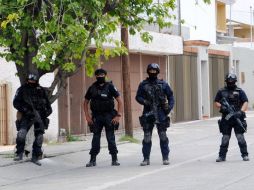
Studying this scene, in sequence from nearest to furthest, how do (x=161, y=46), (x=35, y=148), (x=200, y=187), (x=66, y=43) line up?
1. (x=200, y=187)
2. (x=66, y=43)
3. (x=35, y=148)
4. (x=161, y=46)

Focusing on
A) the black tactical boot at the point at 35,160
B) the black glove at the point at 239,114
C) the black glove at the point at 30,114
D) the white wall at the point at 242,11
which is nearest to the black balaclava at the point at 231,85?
the black glove at the point at 239,114

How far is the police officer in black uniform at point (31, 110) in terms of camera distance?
14359 millimetres

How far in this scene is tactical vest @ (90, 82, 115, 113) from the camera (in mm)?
14359

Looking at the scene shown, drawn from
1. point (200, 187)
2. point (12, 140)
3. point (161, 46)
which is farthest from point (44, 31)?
point (161, 46)

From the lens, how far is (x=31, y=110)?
1441 cm

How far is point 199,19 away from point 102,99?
79.4 ft

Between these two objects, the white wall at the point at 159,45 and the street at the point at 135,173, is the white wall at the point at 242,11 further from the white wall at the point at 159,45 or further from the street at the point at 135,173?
the street at the point at 135,173

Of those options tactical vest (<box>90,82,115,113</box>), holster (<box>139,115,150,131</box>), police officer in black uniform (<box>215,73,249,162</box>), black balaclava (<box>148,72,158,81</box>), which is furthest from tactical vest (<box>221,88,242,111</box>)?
tactical vest (<box>90,82,115,113</box>)

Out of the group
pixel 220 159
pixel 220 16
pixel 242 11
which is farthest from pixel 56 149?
pixel 242 11

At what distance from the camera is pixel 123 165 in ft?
48.9

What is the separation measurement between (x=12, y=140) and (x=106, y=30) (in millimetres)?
6905

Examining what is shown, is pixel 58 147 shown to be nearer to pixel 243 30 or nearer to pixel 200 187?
pixel 200 187

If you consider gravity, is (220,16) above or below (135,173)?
above

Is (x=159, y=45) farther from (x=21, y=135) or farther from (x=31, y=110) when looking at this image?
(x=21, y=135)
